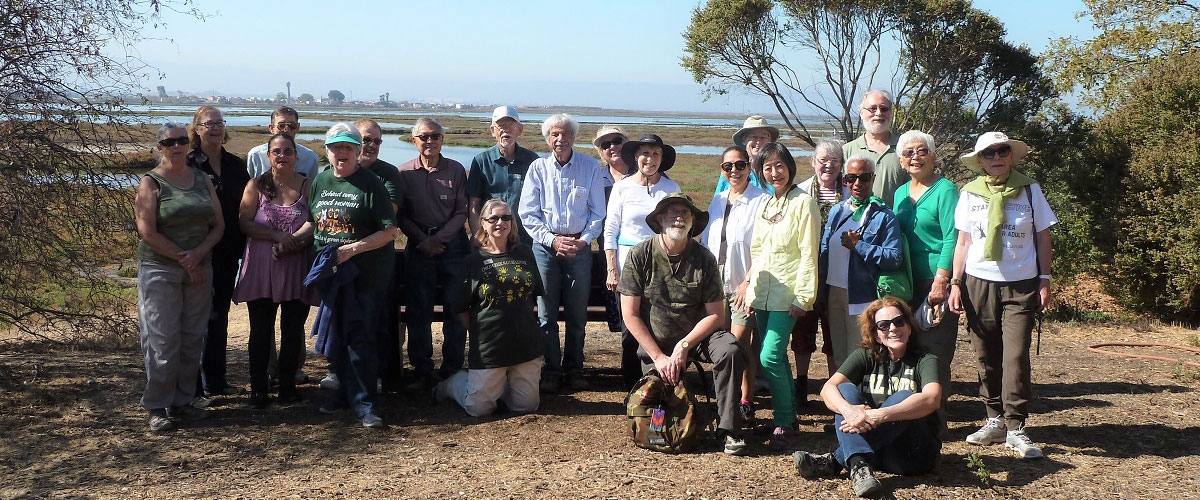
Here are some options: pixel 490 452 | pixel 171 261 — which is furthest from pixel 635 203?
pixel 171 261

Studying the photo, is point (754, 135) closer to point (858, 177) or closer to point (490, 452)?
point (858, 177)

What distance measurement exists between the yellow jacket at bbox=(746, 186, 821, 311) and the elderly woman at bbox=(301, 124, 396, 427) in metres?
2.16

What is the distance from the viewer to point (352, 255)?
17.9 feet

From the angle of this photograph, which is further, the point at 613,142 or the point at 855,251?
the point at 613,142

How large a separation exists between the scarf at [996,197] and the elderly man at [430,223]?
317cm

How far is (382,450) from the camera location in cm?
513

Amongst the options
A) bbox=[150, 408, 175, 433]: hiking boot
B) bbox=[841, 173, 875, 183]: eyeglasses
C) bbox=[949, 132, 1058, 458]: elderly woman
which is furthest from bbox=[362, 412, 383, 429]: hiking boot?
bbox=[949, 132, 1058, 458]: elderly woman

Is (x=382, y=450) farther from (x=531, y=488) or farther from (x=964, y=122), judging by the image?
(x=964, y=122)

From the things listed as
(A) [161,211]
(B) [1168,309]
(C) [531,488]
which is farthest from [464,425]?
(B) [1168,309]

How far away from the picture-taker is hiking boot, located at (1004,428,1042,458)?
16.1ft

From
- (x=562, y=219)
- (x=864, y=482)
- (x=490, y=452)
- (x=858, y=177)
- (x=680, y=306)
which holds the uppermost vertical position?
(x=858, y=177)

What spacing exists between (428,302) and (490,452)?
4.78 ft

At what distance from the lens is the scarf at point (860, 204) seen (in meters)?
5.10

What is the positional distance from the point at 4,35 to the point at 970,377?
6935 millimetres
